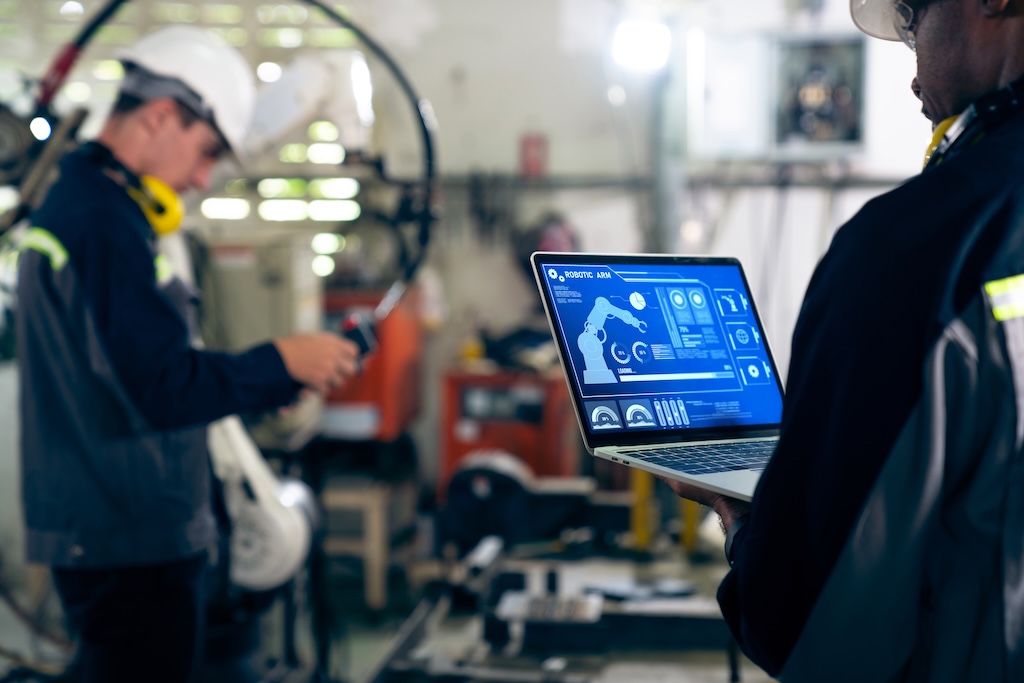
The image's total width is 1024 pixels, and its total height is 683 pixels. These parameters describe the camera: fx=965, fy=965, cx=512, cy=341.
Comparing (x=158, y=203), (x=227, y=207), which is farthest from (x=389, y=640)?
(x=158, y=203)

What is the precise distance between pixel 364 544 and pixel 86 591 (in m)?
2.24

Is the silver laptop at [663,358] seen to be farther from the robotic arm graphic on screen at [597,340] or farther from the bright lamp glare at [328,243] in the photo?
the bright lamp glare at [328,243]

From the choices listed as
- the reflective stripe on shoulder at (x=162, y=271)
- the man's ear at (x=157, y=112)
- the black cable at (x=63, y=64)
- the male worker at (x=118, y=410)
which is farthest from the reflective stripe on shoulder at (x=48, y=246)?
the black cable at (x=63, y=64)

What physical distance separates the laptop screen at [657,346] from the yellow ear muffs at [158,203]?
0.88 meters

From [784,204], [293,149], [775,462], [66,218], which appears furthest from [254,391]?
[784,204]

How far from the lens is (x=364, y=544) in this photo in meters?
3.82

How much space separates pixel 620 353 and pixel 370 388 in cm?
263

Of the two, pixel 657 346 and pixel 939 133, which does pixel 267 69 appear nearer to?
pixel 657 346

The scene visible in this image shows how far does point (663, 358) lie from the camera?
120cm

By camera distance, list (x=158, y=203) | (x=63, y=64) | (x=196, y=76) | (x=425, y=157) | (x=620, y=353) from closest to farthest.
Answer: (x=620, y=353) → (x=158, y=203) → (x=196, y=76) → (x=63, y=64) → (x=425, y=157)

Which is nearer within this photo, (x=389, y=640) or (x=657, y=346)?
(x=657, y=346)

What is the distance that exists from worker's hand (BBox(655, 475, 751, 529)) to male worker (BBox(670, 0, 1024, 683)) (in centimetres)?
13

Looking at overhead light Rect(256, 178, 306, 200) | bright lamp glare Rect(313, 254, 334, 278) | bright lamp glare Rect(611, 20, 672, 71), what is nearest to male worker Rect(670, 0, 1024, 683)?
bright lamp glare Rect(611, 20, 672, 71)

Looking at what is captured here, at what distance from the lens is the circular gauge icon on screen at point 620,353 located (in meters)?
1.16
